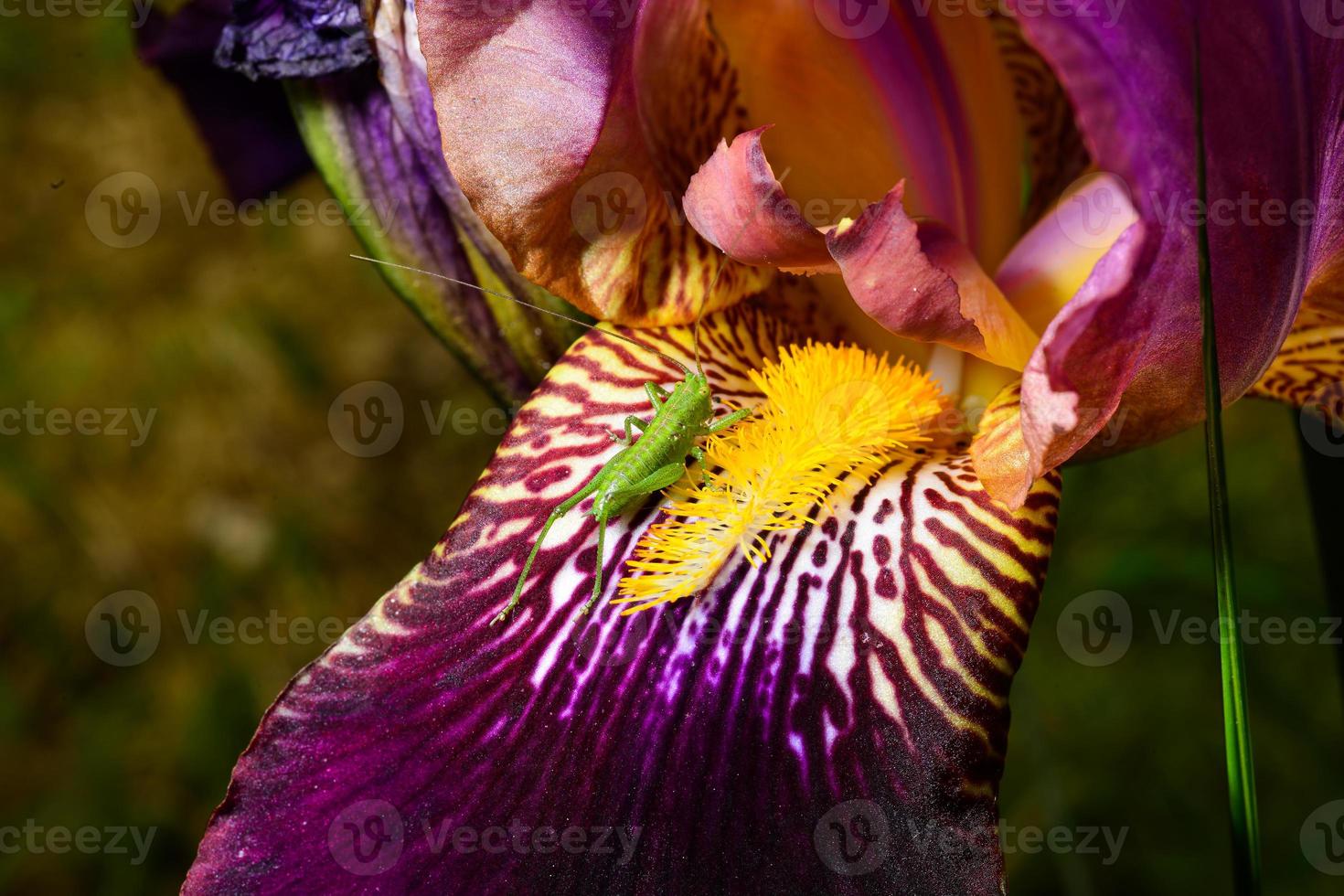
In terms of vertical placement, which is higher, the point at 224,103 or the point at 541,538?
the point at 224,103

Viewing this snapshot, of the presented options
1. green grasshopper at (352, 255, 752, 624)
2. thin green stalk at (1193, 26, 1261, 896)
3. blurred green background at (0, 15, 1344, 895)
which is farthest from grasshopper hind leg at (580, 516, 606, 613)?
blurred green background at (0, 15, 1344, 895)

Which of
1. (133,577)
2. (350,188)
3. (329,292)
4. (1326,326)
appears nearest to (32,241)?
(329,292)

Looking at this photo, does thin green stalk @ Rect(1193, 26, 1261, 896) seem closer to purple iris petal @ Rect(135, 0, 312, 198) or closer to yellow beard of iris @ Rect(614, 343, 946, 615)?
yellow beard of iris @ Rect(614, 343, 946, 615)

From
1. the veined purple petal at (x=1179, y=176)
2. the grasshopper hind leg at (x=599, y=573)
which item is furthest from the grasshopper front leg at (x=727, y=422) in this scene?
the veined purple petal at (x=1179, y=176)

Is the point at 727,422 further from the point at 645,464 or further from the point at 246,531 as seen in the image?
the point at 246,531

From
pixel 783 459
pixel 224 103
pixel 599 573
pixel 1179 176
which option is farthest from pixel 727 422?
pixel 224 103

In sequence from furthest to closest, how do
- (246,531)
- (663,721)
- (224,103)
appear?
1. (246,531)
2. (224,103)
3. (663,721)

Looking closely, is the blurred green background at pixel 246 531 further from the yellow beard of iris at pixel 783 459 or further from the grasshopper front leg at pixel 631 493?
the grasshopper front leg at pixel 631 493
